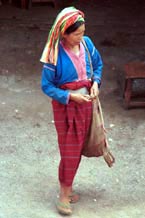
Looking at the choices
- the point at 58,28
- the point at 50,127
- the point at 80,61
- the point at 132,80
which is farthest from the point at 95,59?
the point at 132,80

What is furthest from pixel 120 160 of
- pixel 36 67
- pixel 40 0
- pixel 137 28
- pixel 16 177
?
pixel 40 0

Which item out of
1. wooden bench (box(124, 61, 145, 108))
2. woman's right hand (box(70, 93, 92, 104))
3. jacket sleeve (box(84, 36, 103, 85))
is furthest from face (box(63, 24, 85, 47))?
wooden bench (box(124, 61, 145, 108))

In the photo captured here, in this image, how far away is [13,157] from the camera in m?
4.75

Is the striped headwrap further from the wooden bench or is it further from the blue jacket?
the wooden bench

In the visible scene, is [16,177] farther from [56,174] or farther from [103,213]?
[103,213]

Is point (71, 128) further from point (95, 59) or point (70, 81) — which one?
point (95, 59)

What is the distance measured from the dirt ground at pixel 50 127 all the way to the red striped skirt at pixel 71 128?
455 millimetres

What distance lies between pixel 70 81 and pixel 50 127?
65.3 inches

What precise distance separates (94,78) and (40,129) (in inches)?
61.5

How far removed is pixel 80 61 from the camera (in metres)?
3.57

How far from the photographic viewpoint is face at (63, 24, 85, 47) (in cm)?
342

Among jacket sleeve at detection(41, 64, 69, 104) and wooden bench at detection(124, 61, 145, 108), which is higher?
jacket sleeve at detection(41, 64, 69, 104)

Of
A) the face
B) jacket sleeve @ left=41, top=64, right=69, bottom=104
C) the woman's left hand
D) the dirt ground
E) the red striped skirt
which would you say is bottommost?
the dirt ground

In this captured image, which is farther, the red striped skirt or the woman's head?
the red striped skirt
